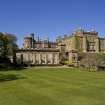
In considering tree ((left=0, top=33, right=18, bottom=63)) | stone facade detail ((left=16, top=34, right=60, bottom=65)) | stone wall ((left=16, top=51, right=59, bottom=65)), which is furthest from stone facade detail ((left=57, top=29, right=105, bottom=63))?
tree ((left=0, top=33, right=18, bottom=63))

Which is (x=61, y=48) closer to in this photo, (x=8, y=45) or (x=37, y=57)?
(x=37, y=57)

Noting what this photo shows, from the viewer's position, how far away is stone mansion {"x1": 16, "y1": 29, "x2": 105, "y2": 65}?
3553 inches

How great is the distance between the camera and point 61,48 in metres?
108

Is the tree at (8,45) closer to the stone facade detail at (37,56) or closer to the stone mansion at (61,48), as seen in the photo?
the stone facade detail at (37,56)

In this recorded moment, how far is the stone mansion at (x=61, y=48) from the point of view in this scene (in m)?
90.2

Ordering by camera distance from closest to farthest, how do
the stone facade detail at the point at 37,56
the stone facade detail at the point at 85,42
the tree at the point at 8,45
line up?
1. the tree at the point at 8,45
2. the stone facade detail at the point at 37,56
3. the stone facade detail at the point at 85,42

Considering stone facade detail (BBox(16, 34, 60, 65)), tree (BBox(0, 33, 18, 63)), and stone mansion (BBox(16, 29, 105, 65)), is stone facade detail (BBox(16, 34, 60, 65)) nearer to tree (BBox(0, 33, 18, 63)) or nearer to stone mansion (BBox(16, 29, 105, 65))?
stone mansion (BBox(16, 29, 105, 65))

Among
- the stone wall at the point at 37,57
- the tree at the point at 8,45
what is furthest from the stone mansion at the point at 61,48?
the tree at the point at 8,45

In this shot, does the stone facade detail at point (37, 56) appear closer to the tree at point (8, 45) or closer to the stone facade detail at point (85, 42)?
the tree at point (8, 45)

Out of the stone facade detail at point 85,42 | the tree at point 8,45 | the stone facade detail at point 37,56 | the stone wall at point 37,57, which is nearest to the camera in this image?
the tree at point 8,45

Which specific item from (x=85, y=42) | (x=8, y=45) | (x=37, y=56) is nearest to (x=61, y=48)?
(x=85, y=42)

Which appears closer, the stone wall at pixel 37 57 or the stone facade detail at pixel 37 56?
the stone wall at pixel 37 57

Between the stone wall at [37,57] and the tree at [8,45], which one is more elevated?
the tree at [8,45]

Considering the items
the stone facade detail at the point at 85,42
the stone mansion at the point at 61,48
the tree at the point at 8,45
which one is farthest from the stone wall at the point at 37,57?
the stone facade detail at the point at 85,42
